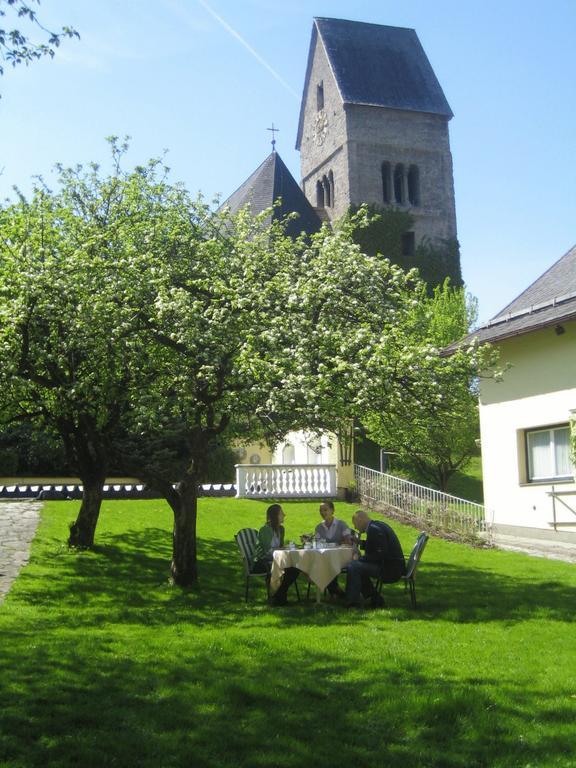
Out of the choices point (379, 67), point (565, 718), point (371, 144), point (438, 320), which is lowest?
point (565, 718)

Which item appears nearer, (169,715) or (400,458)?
(169,715)

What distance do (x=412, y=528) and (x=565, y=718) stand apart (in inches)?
584

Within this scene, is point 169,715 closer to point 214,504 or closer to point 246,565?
point 246,565

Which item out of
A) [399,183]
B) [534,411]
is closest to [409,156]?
[399,183]

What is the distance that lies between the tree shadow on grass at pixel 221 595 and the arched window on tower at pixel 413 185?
4834cm

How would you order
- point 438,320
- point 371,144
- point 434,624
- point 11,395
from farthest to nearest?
point 371,144 → point 438,320 → point 11,395 → point 434,624

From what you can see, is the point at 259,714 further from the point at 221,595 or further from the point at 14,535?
the point at 14,535

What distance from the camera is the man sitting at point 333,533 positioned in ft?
39.6

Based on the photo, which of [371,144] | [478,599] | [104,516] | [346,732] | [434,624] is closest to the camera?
[346,732]

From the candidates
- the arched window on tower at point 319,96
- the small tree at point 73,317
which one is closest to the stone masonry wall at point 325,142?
the arched window on tower at point 319,96

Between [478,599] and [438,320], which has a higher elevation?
[438,320]

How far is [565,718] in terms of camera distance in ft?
20.7

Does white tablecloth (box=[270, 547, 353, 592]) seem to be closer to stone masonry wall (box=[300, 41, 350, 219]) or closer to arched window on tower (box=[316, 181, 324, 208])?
stone masonry wall (box=[300, 41, 350, 219])

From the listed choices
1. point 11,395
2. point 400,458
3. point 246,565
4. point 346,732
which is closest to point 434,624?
point 246,565
